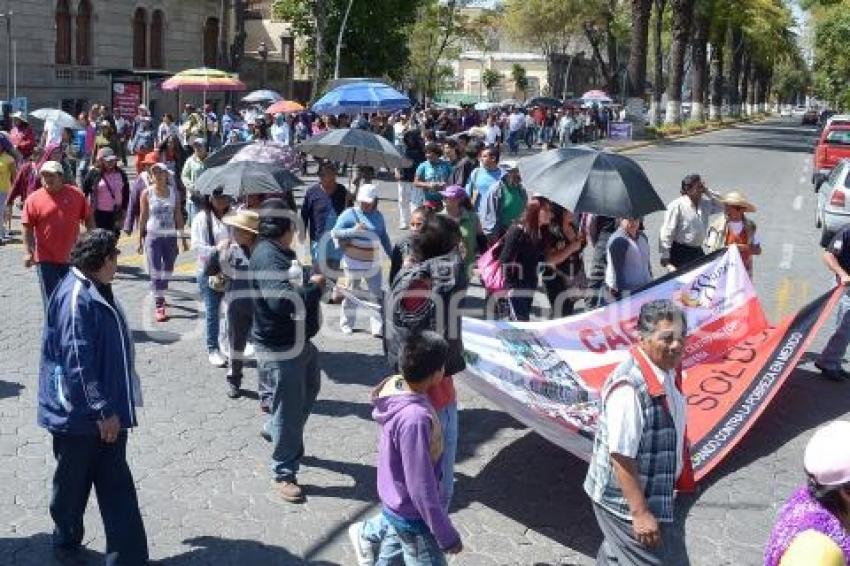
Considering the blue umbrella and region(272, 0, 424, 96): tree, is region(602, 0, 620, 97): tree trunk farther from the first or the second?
the blue umbrella

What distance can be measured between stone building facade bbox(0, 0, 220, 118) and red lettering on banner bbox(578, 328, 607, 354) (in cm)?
2537

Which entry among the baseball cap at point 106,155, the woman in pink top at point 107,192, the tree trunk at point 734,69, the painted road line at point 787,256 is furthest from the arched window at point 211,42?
the tree trunk at point 734,69

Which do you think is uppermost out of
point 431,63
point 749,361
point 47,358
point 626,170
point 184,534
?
point 431,63

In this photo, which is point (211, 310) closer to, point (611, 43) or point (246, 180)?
point (246, 180)

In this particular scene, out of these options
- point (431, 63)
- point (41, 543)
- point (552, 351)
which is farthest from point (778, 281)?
point (431, 63)

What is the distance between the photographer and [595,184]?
298 inches

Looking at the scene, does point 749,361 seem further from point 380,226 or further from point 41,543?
point 41,543

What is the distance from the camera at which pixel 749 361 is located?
25.6 feet

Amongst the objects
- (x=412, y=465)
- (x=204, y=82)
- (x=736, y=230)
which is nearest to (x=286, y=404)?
(x=412, y=465)

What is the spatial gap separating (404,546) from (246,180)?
536cm

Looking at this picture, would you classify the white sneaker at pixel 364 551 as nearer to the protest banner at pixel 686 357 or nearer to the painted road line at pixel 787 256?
the protest banner at pixel 686 357

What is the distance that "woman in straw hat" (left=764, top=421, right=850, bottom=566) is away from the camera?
111 inches

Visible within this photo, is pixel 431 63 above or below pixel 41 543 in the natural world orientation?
above

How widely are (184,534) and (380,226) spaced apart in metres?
4.47
